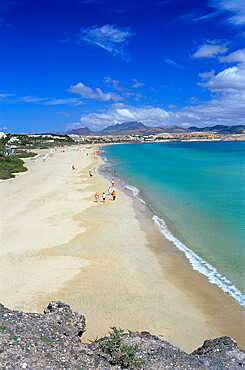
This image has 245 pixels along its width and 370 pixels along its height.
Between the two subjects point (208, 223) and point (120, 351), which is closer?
point (120, 351)


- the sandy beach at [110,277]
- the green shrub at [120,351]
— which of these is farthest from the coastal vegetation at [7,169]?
the green shrub at [120,351]

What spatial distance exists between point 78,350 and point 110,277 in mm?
5486

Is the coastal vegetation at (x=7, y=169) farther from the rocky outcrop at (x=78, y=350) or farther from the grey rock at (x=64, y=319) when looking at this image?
the rocky outcrop at (x=78, y=350)

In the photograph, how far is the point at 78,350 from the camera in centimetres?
555

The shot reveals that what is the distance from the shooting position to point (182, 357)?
5.81m

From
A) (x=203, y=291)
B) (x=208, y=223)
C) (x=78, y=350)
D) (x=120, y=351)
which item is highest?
(x=78, y=350)

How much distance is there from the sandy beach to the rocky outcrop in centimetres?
154

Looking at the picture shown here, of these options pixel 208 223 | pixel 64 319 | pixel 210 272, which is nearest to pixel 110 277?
pixel 210 272

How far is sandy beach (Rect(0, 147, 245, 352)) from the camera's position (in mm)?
8461

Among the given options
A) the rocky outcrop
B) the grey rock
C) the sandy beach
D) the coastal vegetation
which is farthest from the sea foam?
the coastal vegetation

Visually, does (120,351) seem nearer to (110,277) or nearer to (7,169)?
(110,277)

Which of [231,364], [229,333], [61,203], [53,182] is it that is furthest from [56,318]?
[53,182]

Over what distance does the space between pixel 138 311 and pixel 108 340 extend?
2.96m

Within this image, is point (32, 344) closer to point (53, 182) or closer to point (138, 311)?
point (138, 311)
